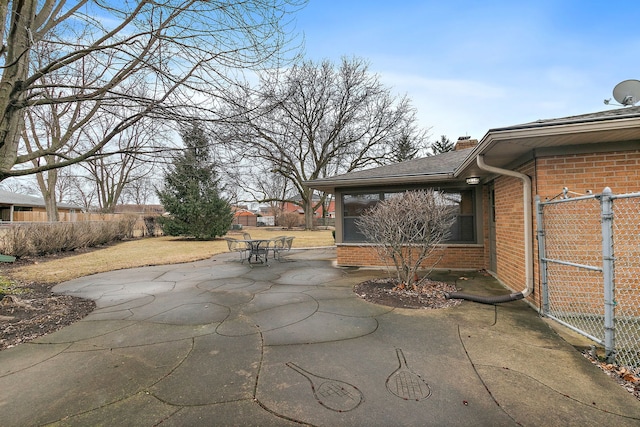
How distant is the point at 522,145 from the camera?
405 centimetres

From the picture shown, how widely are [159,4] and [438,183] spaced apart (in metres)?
6.84

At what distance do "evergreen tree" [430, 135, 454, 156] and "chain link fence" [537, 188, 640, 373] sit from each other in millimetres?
28934

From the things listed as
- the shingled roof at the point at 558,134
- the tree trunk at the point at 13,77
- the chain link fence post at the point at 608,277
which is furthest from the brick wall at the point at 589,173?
the tree trunk at the point at 13,77

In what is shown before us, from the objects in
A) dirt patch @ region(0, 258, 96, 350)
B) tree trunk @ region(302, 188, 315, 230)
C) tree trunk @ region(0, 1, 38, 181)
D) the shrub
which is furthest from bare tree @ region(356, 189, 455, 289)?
the shrub

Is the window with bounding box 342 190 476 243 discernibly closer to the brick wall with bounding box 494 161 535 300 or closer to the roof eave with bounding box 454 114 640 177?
the brick wall with bounding box 494 161 535 300

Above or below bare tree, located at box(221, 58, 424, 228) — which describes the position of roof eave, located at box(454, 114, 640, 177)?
below

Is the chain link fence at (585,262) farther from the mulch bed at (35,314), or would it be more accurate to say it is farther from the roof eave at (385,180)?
the mulch bed at (35,314)

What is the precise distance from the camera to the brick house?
3.62 metres

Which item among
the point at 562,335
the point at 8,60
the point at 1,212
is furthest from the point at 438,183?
the point at 1,212

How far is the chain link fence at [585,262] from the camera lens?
3705mm

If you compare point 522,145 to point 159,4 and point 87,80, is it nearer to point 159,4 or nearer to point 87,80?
point 159,4

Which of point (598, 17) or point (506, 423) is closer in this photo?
point (506, 423)

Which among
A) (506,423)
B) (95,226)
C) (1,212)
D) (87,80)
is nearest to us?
(506,423)

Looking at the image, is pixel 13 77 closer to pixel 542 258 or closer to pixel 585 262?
pixel 542 258
